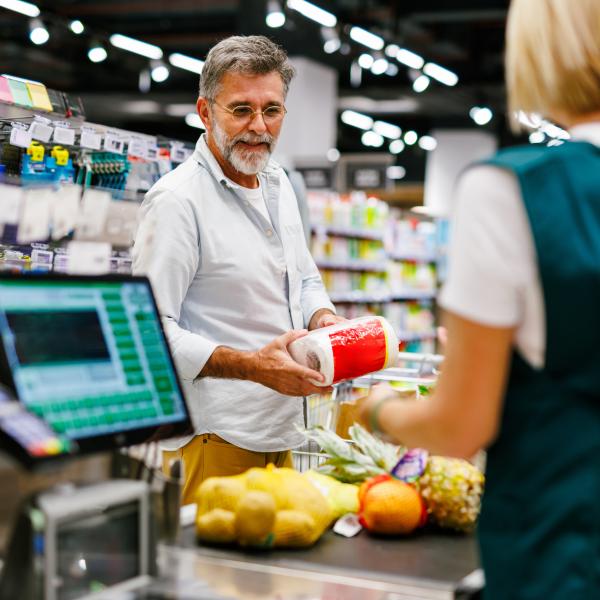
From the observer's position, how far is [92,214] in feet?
10.8

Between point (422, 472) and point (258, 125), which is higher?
point (258, 125)

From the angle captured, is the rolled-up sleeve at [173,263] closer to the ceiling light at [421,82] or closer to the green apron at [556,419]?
the green apron at [556,419]

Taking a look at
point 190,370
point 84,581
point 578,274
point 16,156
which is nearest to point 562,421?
point 578,274

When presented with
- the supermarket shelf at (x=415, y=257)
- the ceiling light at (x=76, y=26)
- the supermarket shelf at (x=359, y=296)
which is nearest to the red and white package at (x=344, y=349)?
the supermarket shelf at (x=359, y=296)

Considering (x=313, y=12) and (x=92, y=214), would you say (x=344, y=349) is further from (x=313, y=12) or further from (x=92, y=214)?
(x=313, y=12)

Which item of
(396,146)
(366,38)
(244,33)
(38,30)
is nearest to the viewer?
(366,38)

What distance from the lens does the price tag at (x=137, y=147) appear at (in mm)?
3311

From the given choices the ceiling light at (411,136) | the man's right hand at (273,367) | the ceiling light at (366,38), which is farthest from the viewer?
the ceiling light at (411,136)

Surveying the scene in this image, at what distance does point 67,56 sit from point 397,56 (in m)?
6.85

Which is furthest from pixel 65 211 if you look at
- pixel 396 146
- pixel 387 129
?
pixel 396 146

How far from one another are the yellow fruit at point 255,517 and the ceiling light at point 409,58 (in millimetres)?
10325

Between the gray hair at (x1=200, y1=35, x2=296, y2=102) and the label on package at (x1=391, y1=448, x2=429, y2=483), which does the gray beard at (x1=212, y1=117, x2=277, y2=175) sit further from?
the label on package at (x1=391, y1=448, x2=429, y2=483)

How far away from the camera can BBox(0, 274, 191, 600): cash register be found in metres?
0.96

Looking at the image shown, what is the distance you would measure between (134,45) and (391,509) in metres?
11.0
